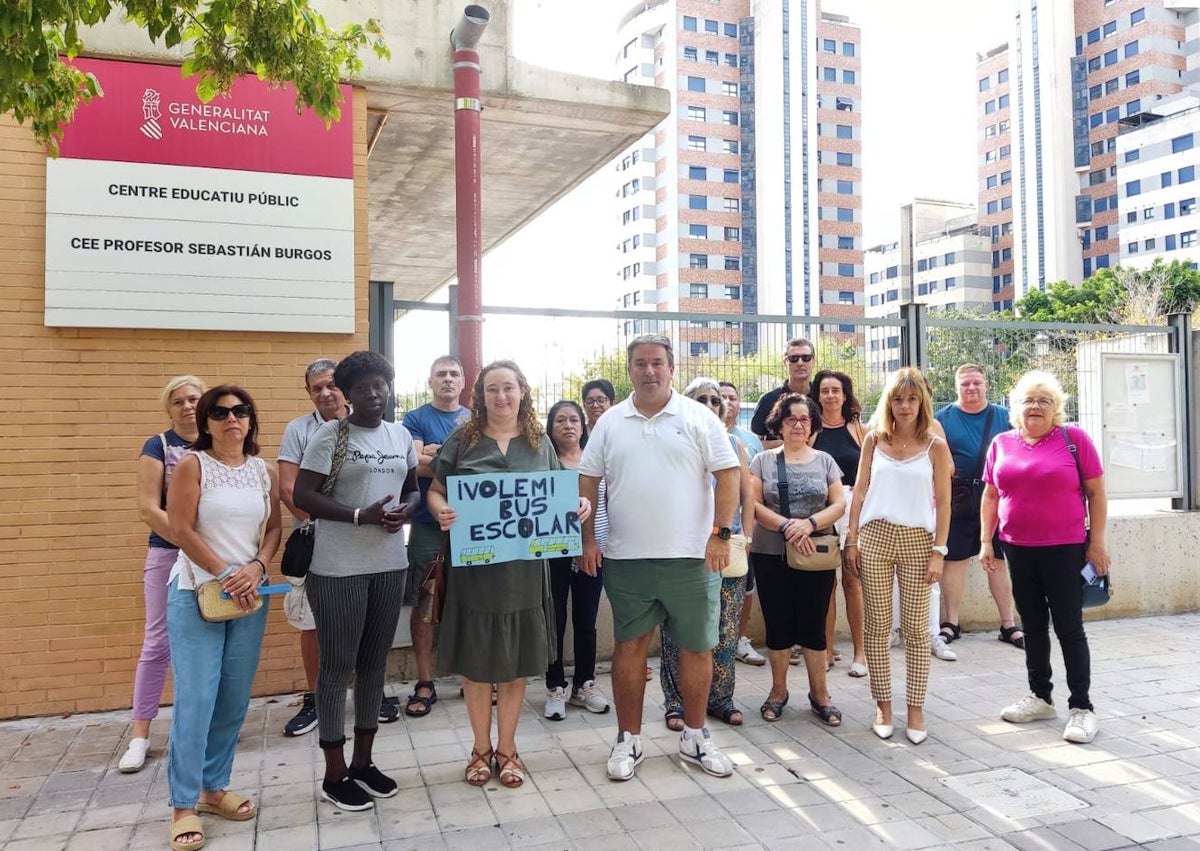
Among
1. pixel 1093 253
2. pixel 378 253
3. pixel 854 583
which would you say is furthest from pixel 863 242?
pixel 854 583

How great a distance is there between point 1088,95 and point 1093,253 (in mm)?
16740

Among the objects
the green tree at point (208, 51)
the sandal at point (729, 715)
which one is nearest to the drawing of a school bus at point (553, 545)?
the sandal at point (729, 715)

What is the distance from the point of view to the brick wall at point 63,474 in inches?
217

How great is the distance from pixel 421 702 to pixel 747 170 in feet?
298

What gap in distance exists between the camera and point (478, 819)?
12.9 ft

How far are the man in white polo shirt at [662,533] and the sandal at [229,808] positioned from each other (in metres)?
1.67

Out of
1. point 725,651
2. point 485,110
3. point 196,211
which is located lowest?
point 725,651

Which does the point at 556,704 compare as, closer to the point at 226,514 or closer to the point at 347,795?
the point at 347,795

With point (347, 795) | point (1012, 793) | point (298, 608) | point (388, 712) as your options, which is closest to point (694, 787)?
point (1012, 793)

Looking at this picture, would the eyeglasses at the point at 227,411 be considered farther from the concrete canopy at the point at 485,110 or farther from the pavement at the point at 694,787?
the concrete canopy at the point at 485,110

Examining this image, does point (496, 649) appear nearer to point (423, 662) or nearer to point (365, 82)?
point (423, 662)

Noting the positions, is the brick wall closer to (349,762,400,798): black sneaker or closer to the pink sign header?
the pink sign header

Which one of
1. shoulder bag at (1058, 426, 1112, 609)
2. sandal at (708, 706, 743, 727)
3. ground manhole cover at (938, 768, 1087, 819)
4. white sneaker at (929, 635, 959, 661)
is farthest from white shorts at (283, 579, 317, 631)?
white sneaker at (929, 635, 959, 661)

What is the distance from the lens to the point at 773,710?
5.27 m
